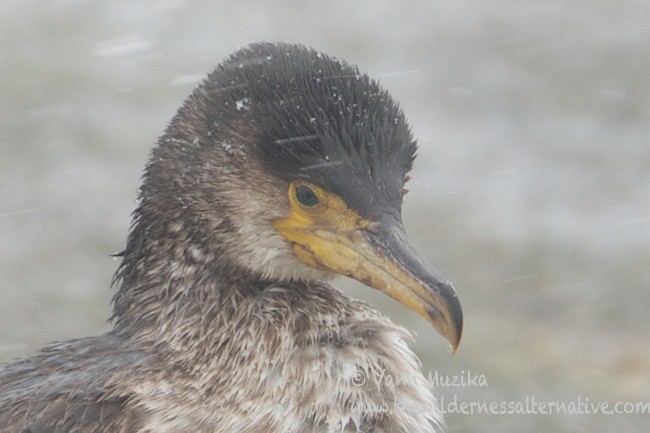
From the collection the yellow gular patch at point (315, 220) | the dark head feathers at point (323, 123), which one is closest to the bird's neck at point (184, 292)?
the yellow gular patch at point (315, 220)

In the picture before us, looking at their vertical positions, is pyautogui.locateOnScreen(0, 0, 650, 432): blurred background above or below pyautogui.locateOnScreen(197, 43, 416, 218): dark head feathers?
above

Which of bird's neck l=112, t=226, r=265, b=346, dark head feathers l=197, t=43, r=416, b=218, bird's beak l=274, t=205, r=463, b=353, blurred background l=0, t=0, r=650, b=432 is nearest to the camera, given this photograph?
bird's beak l=274, t=205, r=463, b=353

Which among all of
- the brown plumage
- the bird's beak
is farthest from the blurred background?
the bird's beak

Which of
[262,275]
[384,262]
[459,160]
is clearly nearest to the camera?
[384,262]

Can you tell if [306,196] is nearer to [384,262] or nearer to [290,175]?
[290,175]

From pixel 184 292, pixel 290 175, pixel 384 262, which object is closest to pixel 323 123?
pixel 290 175

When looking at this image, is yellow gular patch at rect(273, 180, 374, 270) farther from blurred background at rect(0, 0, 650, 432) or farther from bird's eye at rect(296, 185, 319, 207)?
blurred background at rect(0, 0, 650, 432)

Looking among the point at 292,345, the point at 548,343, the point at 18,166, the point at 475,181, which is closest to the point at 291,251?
the point at 292,345
